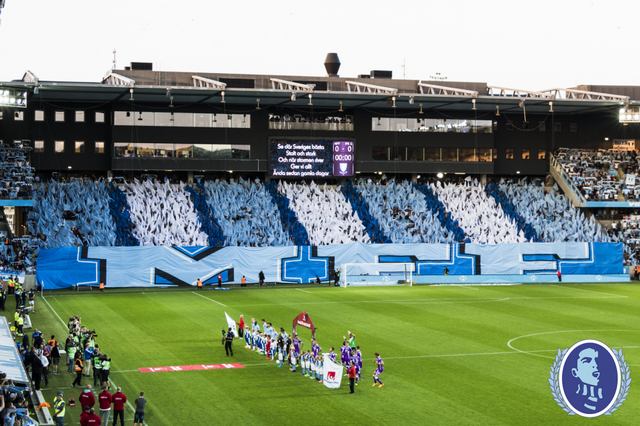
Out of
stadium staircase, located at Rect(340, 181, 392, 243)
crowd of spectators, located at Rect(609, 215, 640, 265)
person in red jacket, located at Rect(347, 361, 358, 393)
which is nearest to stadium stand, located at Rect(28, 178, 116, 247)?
stadium staircase, located at Rect(340, 181, 392, 243)

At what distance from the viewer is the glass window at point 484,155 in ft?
270

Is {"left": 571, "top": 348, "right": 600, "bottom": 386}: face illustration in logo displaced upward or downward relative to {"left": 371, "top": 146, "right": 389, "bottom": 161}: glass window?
downward

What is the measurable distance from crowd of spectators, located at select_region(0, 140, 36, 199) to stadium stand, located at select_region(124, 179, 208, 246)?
7526 mm

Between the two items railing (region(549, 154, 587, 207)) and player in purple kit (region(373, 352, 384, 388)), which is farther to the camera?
railing (region(549, 154, 587, 207))

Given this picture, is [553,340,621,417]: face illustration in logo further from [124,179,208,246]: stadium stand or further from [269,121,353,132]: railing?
[269,121,353,132]: railing

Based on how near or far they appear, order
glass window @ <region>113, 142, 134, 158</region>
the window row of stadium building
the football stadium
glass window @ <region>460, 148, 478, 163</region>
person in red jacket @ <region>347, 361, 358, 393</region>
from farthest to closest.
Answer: glass window @ <region>460, 148, 478, 163</region>, glass window @ <region>113, 142, 134, 158</region>, the window row of stadium building, the football stadium, person in red jacket @ <region>347, 361, 358, 393</region>

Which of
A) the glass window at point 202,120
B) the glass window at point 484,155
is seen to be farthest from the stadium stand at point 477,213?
the glass window at point 202,120

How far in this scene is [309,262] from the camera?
68188mm

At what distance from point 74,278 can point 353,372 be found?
36738mm

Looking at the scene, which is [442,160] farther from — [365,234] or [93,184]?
[93,184]

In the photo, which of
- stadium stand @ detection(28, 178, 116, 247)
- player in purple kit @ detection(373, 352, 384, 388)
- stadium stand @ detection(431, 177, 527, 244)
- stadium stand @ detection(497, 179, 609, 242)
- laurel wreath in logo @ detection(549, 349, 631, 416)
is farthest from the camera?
stadium stand @ detection(497, 179, 609, 242)

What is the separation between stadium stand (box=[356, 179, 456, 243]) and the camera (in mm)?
74125

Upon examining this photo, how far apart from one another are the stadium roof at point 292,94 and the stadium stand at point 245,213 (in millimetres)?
6920

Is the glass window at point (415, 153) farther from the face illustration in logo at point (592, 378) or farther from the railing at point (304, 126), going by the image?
the face illustration in logo at point (592, 378)
